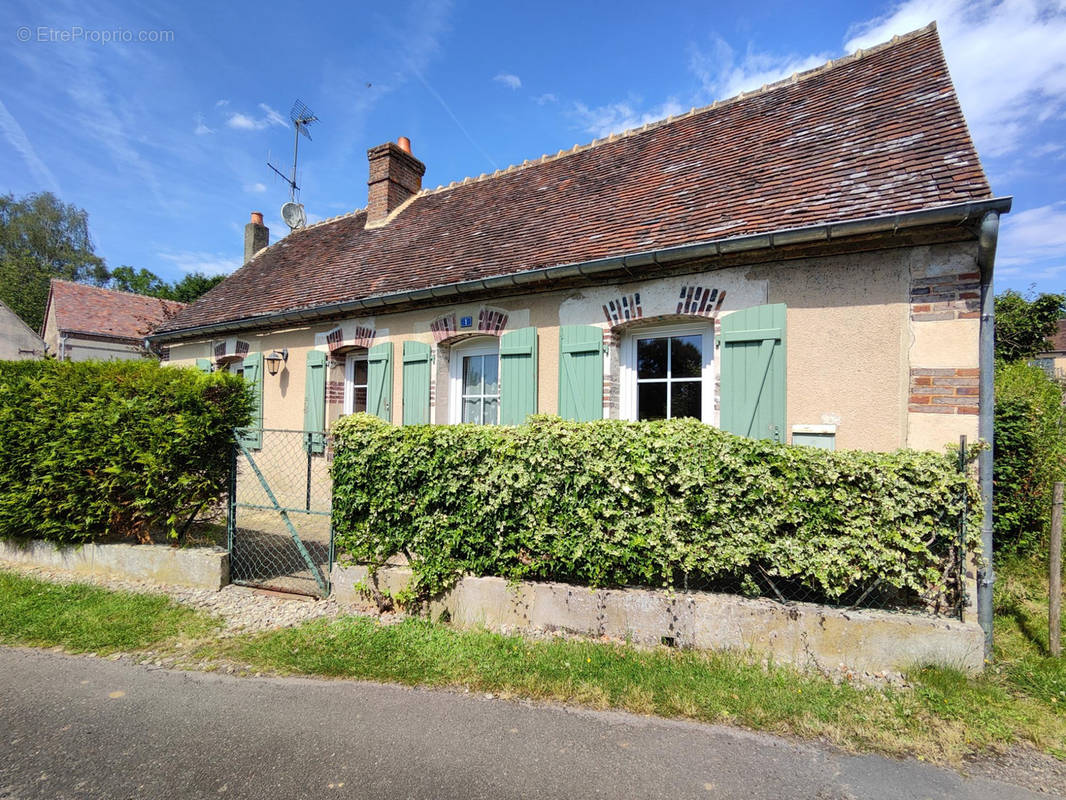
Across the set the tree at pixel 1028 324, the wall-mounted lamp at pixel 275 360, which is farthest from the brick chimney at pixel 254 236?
the tree at pixel 1028 324

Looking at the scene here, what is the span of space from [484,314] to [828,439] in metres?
4.19

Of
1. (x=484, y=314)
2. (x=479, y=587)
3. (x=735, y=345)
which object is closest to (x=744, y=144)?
(x=735, y=345)

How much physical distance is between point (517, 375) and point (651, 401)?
1.67m

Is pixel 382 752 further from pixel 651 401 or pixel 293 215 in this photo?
pixel 293 215

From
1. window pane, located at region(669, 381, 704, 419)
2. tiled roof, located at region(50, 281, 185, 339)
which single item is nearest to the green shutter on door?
window pane, located at region(669, 381, 704, 419)

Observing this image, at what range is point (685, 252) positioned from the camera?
4.99 metres

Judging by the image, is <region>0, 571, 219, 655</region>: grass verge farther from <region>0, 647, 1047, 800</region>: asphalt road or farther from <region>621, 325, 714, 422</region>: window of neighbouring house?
<region>621, 325, 714, 422</region>: window of neighbouring house

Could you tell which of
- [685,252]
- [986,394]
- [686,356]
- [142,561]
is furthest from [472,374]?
[986,394]

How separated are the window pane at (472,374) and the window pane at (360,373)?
210 centimetres

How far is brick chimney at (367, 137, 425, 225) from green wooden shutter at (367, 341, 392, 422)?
418 cm

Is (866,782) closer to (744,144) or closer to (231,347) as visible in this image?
(744,144)

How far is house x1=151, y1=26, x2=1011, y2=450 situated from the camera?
422cm

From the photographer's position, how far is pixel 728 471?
11.2 feet

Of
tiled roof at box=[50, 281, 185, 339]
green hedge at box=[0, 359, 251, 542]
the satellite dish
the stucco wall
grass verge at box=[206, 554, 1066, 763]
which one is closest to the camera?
grass verge at box=[206, 554, 1066, 763]
